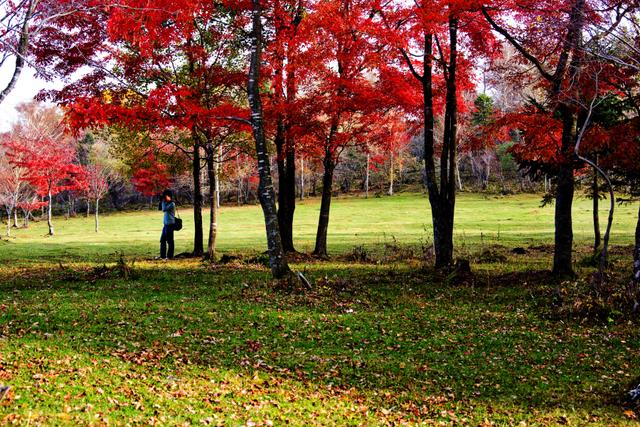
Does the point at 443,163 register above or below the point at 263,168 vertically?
above

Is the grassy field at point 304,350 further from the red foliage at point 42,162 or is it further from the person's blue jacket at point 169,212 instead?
the red foliage at point 42,162

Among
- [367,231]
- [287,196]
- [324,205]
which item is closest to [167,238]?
[287,196]

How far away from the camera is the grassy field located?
18.9 feet

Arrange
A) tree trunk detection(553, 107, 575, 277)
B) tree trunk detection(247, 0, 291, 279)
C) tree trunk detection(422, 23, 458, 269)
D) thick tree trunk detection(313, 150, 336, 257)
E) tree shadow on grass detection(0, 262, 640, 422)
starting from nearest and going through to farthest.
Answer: tree shadow on grass detection(0, 262, 640, 422), tree trunk detection(247, 0, 291, 279), tree trunk detection(553, 107, 575, 277), tree trunk detection(422, 23, 458, 269), thick tree trunk detection(313, 150, 336, 257)

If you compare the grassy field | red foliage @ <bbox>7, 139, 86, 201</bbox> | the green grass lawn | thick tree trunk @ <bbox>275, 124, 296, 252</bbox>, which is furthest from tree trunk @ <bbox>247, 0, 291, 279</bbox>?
red foliage @ <bbox>7, 139, 86, 201</bbox>

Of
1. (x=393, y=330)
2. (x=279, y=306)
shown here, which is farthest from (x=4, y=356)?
(x=393, y=330)

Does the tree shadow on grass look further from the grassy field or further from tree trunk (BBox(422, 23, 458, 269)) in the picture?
tree trunk (BBox(422, 23, 458, 269))

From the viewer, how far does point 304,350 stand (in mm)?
8047

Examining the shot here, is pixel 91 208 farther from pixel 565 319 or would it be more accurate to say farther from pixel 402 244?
pixel 565 319

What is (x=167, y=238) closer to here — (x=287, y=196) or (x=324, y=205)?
(x=287, y=196)

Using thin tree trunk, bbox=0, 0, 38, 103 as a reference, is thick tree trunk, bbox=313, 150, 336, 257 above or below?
below

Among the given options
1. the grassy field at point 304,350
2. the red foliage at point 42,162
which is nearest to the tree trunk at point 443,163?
the grassy field at point 304,350

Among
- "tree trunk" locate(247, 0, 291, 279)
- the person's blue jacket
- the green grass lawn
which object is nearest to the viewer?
"tree trunk" locate(247, 0, 291, 279)

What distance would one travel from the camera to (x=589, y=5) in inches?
451
